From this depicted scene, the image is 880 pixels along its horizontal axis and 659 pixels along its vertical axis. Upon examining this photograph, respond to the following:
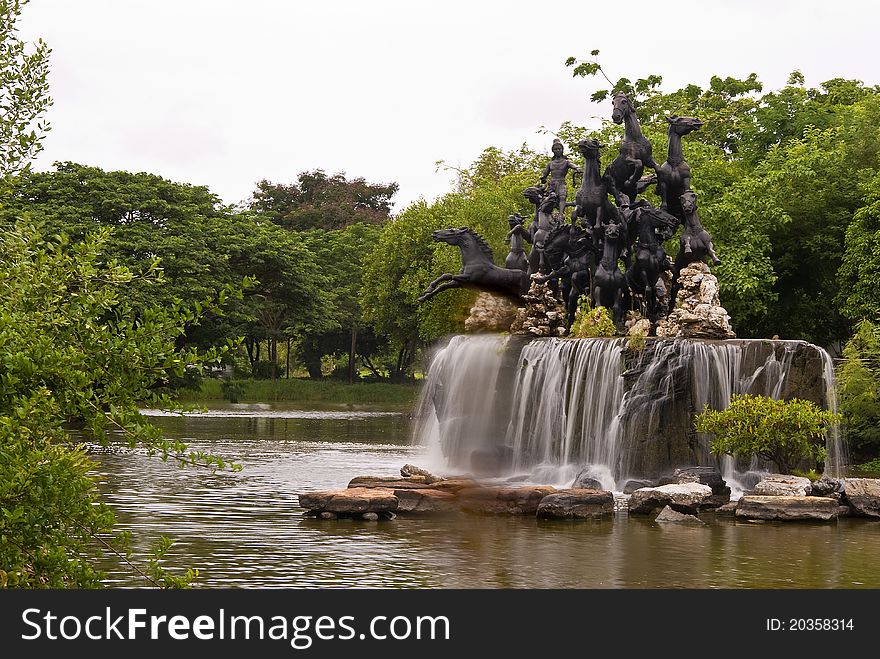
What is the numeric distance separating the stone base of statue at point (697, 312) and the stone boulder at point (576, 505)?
6100mm

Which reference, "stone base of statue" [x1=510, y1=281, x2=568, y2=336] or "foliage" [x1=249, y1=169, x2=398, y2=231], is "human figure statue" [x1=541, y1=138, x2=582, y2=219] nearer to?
"stone base of statue" [x1=510, y1=281, x2=568, y2=336]

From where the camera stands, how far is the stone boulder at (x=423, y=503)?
19750 mm

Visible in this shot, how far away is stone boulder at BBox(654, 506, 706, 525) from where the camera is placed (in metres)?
18.9

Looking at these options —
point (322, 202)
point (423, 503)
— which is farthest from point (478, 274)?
point (322, 202)

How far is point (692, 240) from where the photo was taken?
85.3 feet

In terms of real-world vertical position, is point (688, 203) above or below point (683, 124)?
below

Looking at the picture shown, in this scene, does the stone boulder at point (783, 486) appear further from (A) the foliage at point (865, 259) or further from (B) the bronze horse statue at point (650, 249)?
(A) the foliage at point (865, 259)

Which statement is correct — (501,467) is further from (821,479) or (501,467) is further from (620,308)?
(821,479)

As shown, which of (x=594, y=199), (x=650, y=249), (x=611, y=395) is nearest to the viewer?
(x=611, y=395)

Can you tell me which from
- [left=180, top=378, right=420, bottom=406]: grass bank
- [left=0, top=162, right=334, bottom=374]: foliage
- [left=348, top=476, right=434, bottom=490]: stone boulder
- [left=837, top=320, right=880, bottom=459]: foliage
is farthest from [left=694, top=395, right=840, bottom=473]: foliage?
[left=180, top=378, right=420, bottom=406]: grass bank

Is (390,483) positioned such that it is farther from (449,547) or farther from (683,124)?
(683,124)

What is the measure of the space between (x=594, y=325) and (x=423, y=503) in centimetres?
793

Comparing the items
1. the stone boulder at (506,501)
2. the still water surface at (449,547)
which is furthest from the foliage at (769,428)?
the stone boulder at (506,501)

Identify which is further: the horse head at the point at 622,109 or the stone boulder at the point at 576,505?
the horse head at the point at 622,109
